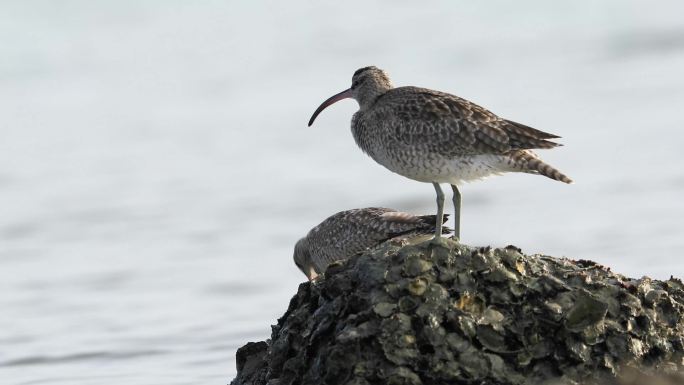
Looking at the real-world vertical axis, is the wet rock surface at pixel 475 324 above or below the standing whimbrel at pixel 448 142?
below

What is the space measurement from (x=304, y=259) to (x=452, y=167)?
2951 millimetres

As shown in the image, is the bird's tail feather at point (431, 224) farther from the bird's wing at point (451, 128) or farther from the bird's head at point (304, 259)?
the bird's head at point (304, 259)

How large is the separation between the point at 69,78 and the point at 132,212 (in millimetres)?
4603

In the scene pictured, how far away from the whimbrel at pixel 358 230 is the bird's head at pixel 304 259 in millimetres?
216

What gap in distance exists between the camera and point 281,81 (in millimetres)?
18312

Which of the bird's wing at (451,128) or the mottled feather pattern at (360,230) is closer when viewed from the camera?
the bird's wing at (451,128)

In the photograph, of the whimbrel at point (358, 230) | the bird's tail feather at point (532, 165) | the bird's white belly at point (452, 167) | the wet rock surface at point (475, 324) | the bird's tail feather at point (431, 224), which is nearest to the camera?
the wet rock surface at point (475, 324)

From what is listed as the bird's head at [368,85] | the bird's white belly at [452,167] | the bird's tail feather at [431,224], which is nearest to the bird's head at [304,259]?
the bird's head at [368,85]

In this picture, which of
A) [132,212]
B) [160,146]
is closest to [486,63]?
[160,146]

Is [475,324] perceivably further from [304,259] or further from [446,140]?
[304,259]

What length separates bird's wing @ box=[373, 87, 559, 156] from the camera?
870 centimetres

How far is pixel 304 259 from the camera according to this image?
11.6 metres

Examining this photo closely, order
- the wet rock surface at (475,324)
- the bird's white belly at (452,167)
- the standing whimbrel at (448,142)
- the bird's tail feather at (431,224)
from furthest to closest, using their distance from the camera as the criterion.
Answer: the bird's tail feather at (431,224) → the bird's white belly at (452,167) → the standing whimbrel at (448,142) → the wet rock surface at (475,324)

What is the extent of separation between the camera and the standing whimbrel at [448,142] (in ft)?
28.5
